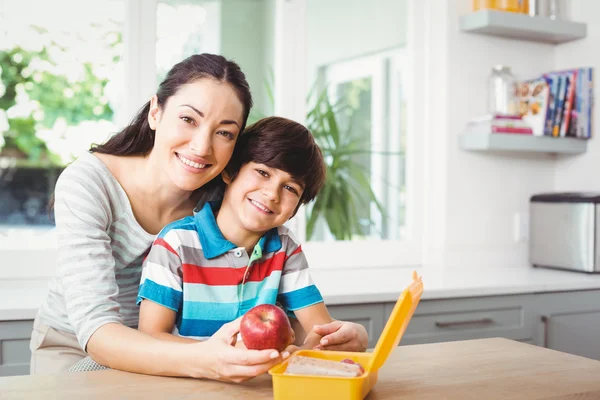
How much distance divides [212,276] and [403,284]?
1.17m

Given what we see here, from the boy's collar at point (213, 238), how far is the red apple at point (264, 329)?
12.2 inches

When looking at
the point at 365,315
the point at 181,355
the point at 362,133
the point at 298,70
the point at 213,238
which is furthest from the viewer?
the point at 362,133

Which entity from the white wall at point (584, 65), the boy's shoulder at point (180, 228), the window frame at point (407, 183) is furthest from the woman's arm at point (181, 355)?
the white wall at point (584, 65)

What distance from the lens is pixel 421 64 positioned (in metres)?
2.95

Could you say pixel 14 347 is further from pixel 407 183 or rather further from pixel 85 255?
pixel 407 183

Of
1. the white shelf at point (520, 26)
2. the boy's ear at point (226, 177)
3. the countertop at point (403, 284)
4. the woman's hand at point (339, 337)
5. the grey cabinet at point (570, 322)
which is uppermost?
the white shelf at point (520, 26)

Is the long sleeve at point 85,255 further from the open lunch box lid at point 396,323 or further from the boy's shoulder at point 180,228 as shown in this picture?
the open lunch box lid at point 396,323

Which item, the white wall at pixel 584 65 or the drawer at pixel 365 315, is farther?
the white wall at pixel 584 65

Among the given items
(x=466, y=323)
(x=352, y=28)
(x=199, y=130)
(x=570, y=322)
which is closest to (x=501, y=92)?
(x=352, y=28)

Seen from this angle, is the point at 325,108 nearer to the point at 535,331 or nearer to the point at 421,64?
the point at 421,64

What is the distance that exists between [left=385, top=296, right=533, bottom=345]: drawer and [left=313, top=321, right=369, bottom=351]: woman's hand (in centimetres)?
90

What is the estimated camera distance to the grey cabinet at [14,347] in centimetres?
175

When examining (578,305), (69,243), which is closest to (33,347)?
(69,243)

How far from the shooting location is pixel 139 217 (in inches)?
57.3
